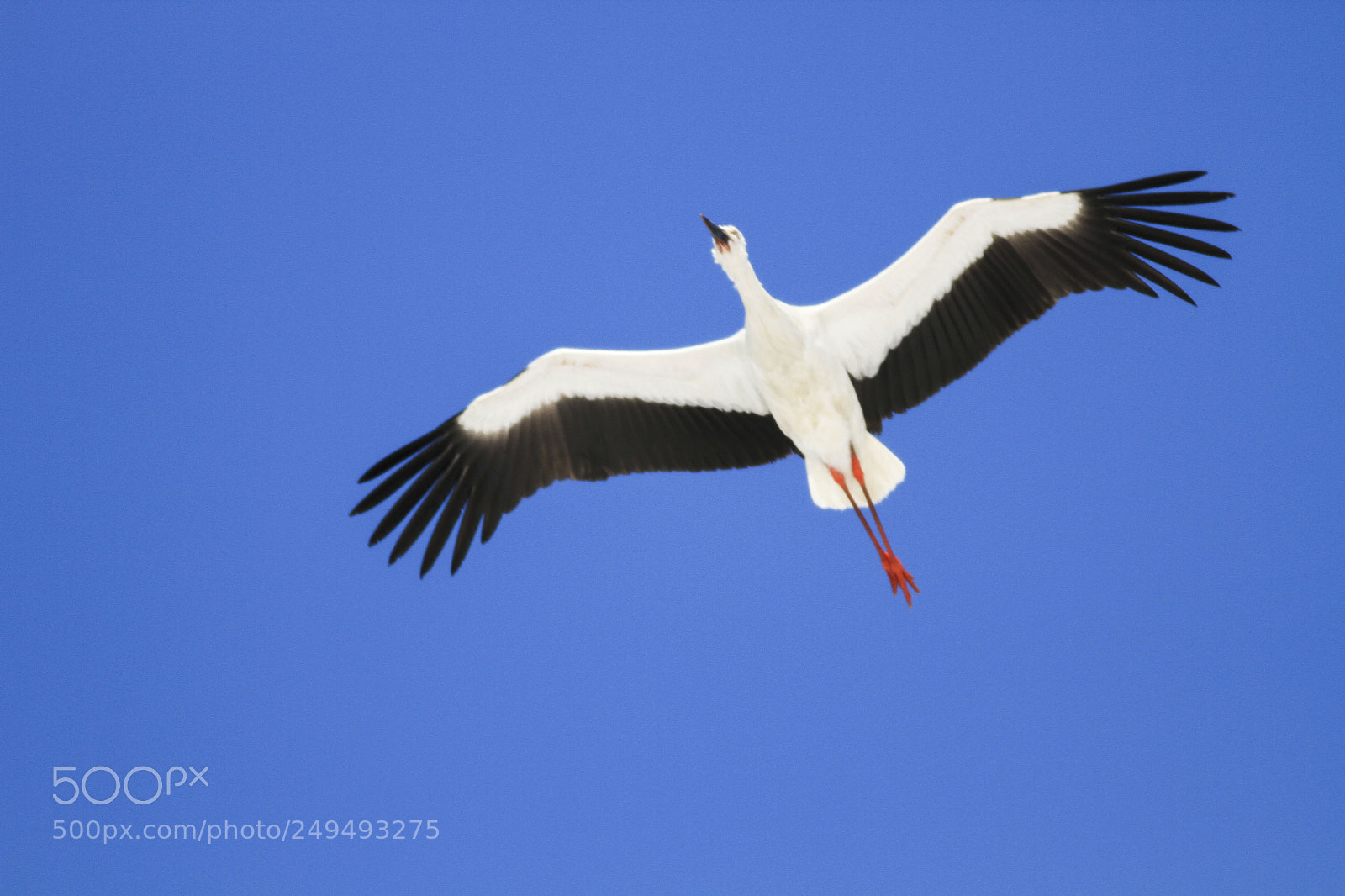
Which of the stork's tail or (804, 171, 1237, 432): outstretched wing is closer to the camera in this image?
(804, 171, 1237, 432): outstretched wing

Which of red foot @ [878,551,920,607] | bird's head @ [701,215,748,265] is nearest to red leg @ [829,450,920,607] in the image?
red foot @ [878,551,920,607]

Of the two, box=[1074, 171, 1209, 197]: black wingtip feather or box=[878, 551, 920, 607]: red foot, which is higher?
box=[1074, 171, 1209, 197]: black wingtip feather

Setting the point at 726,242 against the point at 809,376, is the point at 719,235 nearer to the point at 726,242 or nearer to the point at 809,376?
the point at 726,242

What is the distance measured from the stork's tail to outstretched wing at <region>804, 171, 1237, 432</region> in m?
0.21

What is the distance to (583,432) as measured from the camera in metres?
8.48

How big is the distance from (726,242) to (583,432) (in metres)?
1.87

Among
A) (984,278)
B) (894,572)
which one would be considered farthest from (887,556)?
(984,278)

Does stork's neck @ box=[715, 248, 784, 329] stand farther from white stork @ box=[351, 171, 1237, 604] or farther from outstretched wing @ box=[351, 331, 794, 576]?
outstretched wing @ box=[351, 331, 794, 576]

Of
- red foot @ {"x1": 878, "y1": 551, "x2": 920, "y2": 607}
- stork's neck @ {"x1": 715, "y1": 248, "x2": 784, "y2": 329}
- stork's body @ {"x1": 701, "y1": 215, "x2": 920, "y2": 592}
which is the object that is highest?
stork's neck @ {"x1": 715, "y1": 248, "x2": 784, "y2": 329}

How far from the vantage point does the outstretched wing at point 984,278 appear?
7.55 meters

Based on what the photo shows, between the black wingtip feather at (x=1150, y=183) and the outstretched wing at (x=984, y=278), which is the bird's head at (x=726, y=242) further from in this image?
the black wingtip feather at (x=1150, y=183)

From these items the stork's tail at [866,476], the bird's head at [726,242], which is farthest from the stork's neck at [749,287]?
the stork's tail at [866,476]

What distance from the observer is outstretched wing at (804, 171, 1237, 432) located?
7547mm

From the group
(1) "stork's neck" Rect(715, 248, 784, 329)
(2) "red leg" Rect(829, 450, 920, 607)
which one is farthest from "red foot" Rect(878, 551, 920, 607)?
(1) "stork's neck" Rect(715, 248, 784, 329)
